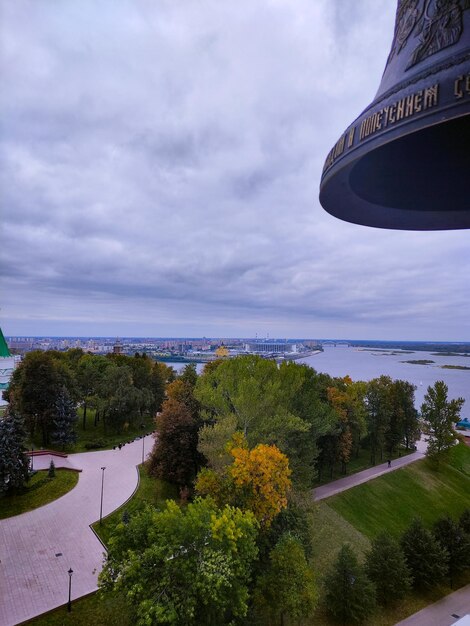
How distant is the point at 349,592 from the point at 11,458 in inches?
591

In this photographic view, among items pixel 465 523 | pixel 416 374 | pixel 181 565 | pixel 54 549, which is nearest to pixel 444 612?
pixel 465 523

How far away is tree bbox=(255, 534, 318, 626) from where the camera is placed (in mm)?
10633

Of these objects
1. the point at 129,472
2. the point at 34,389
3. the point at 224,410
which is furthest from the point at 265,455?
the point at 34,389

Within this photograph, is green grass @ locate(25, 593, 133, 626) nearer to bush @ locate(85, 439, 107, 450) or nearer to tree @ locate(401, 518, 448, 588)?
tree @ locate(401, 518, 448, 588)

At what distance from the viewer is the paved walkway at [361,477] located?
2245 cm

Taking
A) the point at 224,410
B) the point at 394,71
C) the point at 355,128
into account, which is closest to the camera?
the point at 355,128

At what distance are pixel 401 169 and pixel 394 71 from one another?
1.69 metres

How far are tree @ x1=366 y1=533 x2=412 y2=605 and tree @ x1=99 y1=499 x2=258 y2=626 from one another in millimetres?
7938

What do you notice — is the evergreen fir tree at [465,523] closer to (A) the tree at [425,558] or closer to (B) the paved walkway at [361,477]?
(A) the tree at [425,558]

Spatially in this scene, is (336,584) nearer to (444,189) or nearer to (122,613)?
(122,613)

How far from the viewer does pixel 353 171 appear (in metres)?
5.73

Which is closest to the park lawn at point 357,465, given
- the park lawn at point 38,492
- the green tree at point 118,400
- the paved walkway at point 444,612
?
the paved walkway at point 444,612

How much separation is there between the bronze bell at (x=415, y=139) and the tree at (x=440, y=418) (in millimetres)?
26737

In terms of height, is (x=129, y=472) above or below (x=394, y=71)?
below
